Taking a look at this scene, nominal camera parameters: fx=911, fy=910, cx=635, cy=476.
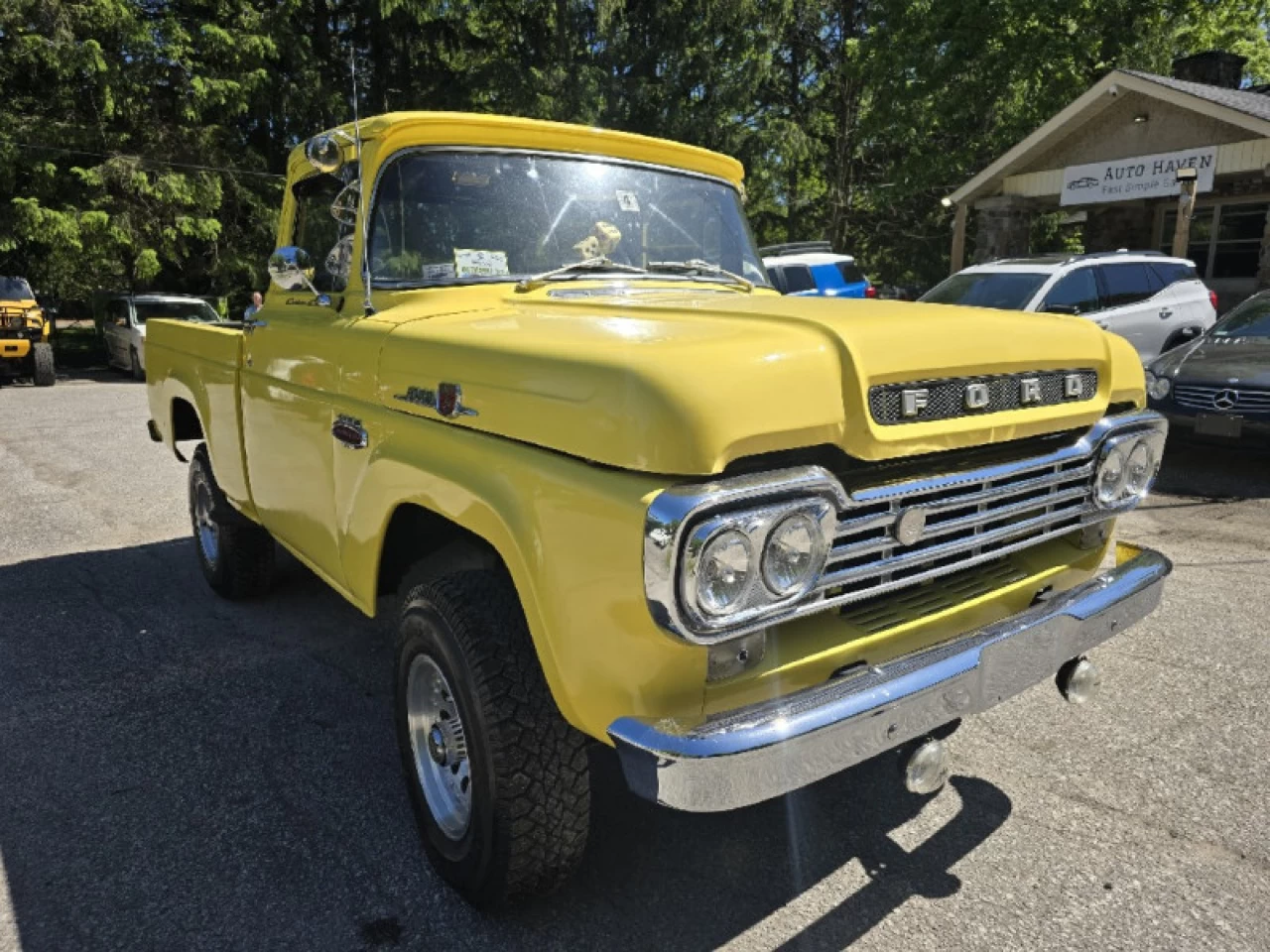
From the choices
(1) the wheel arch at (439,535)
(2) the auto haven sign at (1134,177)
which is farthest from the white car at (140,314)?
(1) the wheel arch at (439,535)

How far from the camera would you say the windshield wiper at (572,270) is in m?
3.09

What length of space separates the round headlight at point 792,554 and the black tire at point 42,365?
1804 cm

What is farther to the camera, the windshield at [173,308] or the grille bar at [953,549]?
the windshield at [173,308]

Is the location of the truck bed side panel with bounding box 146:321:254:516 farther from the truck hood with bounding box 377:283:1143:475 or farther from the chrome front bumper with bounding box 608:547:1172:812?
the chrome front bumper with bounding box 608:547:1172:812

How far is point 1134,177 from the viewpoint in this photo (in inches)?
583

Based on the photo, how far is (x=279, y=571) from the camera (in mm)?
5270

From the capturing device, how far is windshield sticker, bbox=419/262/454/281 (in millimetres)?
3072

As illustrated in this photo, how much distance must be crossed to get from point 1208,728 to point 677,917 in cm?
224

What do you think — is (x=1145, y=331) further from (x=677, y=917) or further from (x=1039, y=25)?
(x=1039, y=25)

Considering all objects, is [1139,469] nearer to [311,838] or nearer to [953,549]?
[953,549]

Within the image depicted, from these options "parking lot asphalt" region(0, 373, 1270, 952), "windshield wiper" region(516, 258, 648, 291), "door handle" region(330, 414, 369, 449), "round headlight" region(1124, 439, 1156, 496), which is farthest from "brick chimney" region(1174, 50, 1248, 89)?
"door handle" region(330, 414, 369, 449)

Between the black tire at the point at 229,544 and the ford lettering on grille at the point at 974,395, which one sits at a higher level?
the ford lettering on grille at the point at 974,395

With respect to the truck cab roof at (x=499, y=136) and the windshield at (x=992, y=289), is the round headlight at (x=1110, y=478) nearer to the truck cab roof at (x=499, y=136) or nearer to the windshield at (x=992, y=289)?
the truck cab roof at (x=499, y=136)

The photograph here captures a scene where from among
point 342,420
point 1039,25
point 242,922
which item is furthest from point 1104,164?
point 242,922
